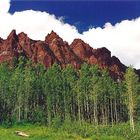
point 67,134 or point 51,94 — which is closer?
point 67,134

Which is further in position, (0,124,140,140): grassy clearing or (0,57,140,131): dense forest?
(0,57,140,131): dense forest

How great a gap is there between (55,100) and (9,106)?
431 inches

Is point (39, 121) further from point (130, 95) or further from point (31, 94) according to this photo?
point (130, 95)

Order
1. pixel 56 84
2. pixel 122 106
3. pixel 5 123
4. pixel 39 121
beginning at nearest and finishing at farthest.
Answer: pixel 5 123 < pixel 39 121 < pixel 56 84 < pixel 122 106

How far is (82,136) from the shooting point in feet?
238

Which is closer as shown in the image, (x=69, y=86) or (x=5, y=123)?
(x=5, y=123)

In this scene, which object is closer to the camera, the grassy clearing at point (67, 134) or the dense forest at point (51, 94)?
the grassy clearing at point (67, 134)

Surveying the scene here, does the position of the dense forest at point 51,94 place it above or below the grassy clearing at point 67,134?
above

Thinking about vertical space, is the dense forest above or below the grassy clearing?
above

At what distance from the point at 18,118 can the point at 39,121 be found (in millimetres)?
5326

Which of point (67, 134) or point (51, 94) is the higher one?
point (51, 94)

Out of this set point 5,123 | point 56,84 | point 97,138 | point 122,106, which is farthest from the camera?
point 122,106

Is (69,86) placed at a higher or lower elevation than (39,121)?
higher

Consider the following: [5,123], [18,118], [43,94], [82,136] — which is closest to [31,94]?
[43,94]
